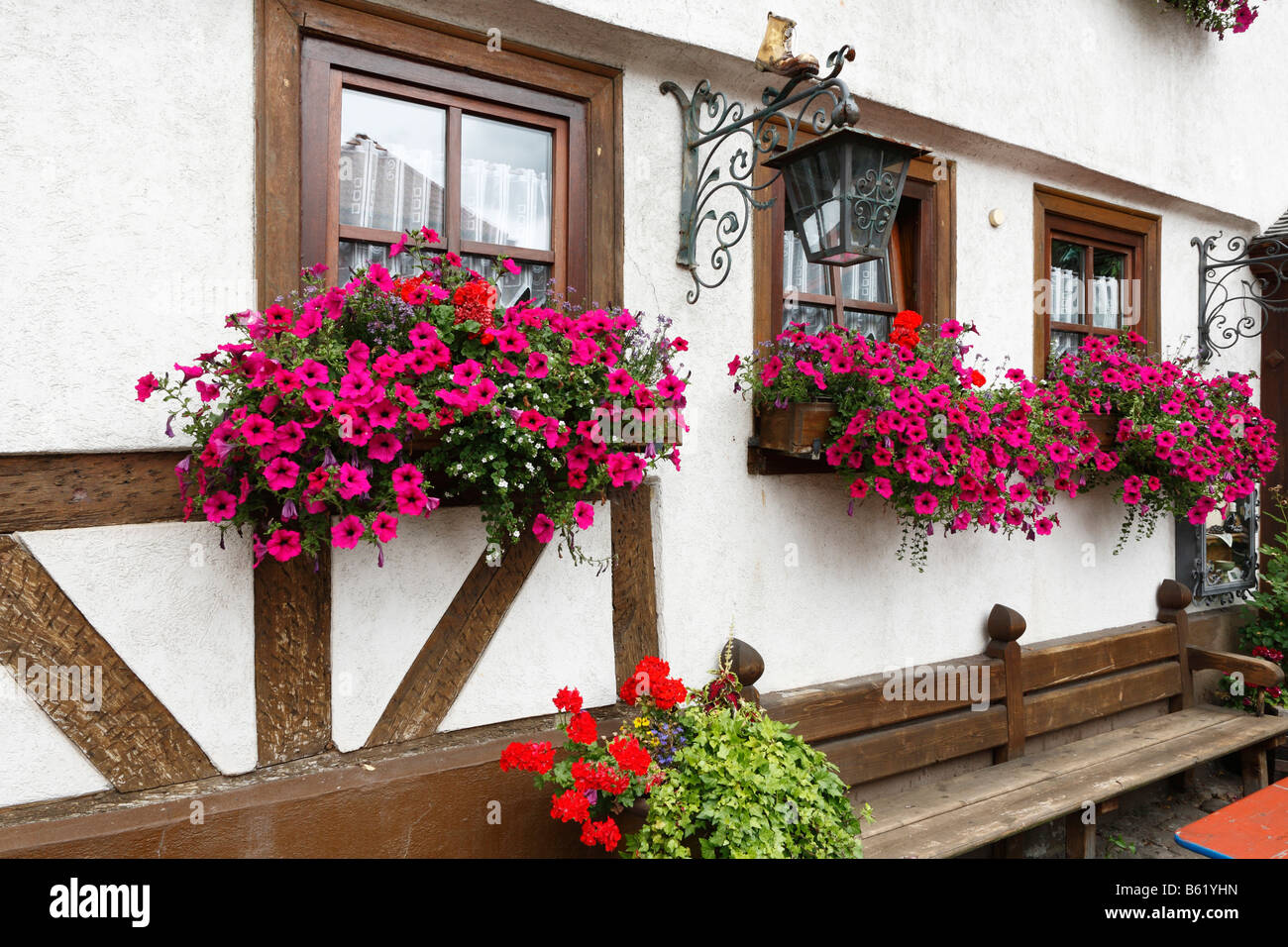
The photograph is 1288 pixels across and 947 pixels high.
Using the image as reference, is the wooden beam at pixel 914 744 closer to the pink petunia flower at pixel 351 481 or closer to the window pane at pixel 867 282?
the window pane at pixel 867 282

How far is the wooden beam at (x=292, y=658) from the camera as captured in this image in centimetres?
237

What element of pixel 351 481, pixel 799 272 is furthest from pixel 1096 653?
pixel 351 481

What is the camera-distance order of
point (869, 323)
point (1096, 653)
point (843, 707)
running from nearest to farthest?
1. point (843, 707)
2. point (869, 323)
3. point (1096, 653)

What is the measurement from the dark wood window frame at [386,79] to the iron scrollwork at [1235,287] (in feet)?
13.0

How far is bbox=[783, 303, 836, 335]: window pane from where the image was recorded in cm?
352

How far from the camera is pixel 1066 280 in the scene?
458 centimetres

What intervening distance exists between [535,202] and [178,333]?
119cm

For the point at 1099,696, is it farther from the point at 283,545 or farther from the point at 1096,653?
the point at 283,545

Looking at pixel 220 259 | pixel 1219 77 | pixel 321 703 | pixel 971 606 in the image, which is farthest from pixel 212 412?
pixel 1219 77

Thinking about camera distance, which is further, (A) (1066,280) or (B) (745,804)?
(A) (1066,280)

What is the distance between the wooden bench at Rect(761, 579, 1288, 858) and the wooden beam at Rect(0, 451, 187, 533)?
2.09 meters

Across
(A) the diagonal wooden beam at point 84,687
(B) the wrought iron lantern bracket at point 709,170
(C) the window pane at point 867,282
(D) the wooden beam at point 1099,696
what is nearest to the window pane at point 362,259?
(B) the wrought iron lantern bracket at point 709,170

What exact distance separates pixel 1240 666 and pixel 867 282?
9.96ft
